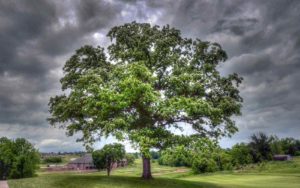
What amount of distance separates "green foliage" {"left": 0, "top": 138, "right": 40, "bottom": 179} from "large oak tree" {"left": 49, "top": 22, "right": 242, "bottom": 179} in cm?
3565

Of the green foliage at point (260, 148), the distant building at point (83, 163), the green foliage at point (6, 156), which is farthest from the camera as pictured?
the distant building at point (83, 163)

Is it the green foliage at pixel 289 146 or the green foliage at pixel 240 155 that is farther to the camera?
the green foliage at pixel 289 146

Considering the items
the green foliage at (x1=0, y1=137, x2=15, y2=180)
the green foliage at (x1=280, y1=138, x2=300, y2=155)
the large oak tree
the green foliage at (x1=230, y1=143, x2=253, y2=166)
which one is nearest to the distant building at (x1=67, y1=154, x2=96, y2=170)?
the green foliage at (x1=230, y1=143, x2=253, y2=166)

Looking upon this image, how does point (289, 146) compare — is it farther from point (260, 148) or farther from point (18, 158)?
point (18, 158)

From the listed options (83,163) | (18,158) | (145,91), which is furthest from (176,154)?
(83,163)

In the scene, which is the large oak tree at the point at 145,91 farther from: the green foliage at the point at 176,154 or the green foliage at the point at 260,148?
the green foliage at the point at 260,148

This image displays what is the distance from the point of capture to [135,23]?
119 ft

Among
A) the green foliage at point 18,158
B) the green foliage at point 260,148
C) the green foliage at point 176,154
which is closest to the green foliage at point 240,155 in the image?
the green foliage at point 260,148

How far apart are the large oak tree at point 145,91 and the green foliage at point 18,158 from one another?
35645mm

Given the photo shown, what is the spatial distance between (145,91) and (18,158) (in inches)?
1859

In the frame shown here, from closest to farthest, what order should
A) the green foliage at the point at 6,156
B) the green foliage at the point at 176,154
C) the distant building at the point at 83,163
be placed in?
the green foliage at the point at 176,154
the green foliage at the point at 6,156
the distant building at the point at 83,163

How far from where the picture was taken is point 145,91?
2964cm

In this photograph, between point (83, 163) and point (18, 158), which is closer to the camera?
point (18, 158)

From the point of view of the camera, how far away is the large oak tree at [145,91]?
97.6ft
